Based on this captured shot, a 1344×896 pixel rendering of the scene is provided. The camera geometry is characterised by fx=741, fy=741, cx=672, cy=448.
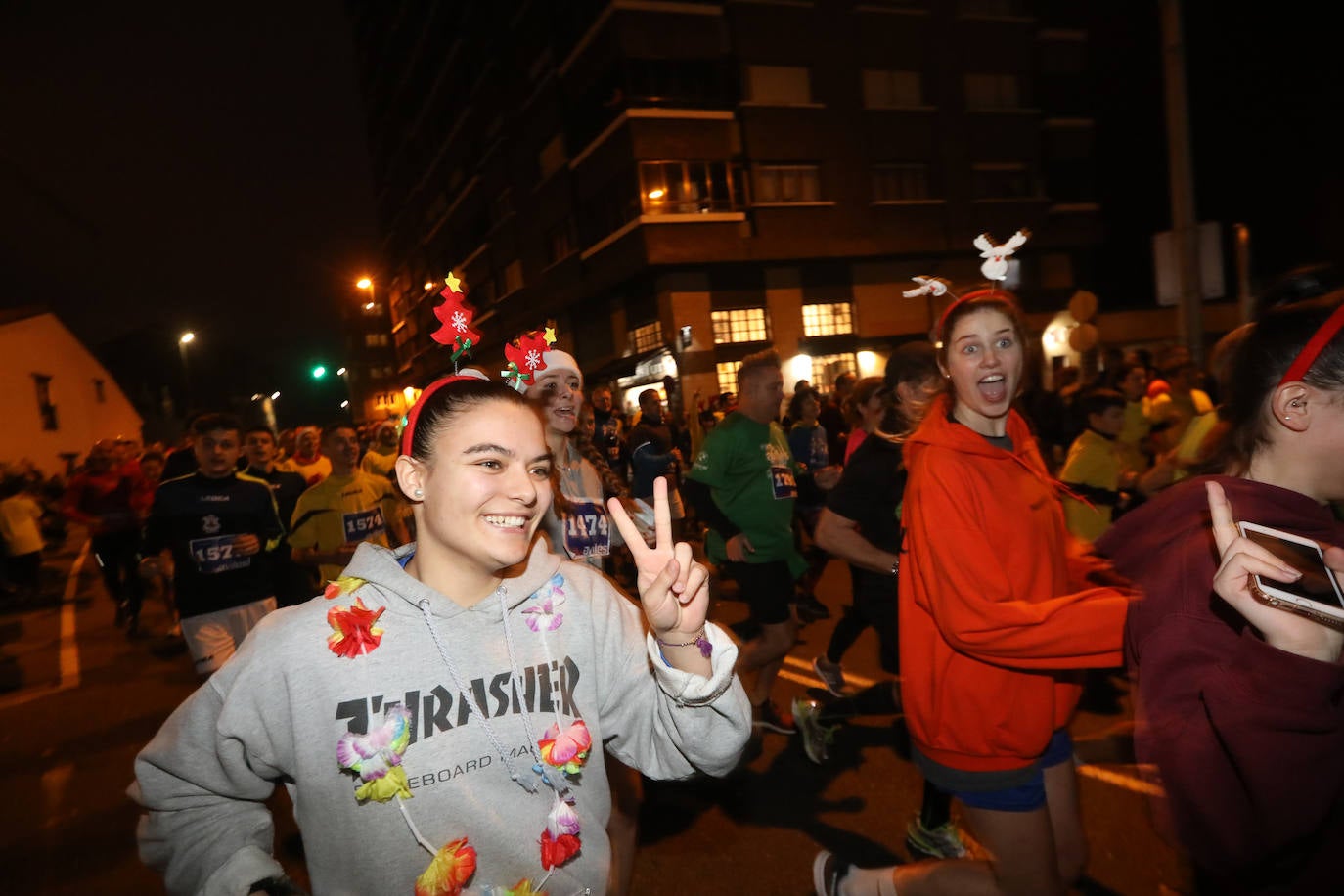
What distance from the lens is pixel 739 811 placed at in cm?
397

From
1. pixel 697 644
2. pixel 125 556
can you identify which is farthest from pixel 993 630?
pixel 125 556

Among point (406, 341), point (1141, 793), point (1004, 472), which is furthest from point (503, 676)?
point (406, 341)

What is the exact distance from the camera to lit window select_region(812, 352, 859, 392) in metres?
26.2

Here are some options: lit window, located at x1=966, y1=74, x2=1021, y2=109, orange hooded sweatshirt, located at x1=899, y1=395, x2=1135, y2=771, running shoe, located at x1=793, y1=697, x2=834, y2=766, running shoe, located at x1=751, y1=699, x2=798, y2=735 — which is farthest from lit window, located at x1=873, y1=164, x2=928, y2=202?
orange hooded sweatshirt, located at x1=899, y1=395, x2=1135, y2=771

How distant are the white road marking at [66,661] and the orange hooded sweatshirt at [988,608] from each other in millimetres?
8967

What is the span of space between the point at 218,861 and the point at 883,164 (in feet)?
95.9

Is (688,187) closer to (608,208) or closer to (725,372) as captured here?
(608,208)

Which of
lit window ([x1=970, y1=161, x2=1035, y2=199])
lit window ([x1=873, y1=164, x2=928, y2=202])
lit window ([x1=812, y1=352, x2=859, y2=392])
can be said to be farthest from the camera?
lit window ([x1=970, y1=161, x2=1035, y2=199])

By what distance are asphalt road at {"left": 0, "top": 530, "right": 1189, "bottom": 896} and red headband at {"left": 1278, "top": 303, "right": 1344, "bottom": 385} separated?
985 mm

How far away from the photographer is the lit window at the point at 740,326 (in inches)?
994

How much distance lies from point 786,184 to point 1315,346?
2606 centimetres

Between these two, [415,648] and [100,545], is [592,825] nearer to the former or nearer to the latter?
[415,648]

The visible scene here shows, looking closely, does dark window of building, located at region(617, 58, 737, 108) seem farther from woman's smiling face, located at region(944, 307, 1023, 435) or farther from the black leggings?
woman's smiling face, located at region(944, 307, 1023, 435)

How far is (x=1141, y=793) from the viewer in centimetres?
372
